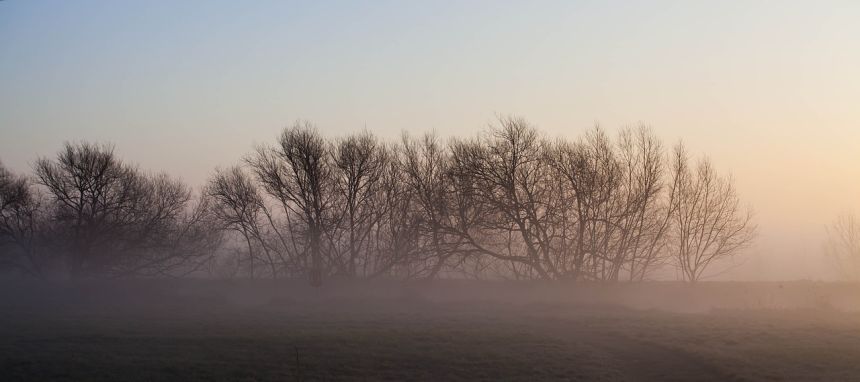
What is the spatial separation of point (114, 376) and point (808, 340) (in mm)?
19637

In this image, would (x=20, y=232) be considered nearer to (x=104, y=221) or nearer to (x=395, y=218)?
(x=104, y=221)

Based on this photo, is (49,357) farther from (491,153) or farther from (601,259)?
(601,259)

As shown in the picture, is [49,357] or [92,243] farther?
[92,243]

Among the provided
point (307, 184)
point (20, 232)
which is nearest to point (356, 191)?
point (307, 184)

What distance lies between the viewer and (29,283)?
5119cm

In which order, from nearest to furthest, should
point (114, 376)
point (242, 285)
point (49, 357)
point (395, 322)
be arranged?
point (114, 376) < point (49, 357) < point (395, 322) < point (242, 285)

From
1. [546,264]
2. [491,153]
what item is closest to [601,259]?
[546,264]

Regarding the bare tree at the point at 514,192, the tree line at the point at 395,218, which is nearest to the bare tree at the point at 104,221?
the tree line at the point at 395,218

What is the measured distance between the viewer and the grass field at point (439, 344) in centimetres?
1725

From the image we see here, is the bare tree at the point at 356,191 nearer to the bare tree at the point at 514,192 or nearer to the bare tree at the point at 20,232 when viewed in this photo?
the bare tree at the point at 514,192

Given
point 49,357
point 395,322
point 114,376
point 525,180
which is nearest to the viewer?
point 114,376

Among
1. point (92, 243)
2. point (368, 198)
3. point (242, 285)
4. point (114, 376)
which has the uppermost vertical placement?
point (368, 198)

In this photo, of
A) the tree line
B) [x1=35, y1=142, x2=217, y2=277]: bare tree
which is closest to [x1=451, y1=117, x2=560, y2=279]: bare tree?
the tree line

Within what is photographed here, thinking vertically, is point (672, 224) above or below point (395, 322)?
above
